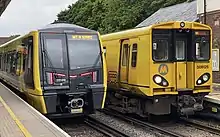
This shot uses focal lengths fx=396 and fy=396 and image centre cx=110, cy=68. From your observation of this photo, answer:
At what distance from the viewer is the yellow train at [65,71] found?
36.7 feet

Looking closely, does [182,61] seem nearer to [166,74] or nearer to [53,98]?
[166,74]

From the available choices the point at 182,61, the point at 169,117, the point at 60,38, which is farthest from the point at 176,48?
the point at 60,38

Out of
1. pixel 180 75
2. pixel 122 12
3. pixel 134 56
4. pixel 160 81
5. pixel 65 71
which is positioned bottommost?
pixel 160 81

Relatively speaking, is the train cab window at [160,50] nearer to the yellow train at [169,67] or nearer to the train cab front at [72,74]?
the yellow train at [169,67]

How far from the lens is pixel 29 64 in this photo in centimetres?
1208

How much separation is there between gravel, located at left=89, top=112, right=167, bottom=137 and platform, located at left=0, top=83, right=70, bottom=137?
8.31ft

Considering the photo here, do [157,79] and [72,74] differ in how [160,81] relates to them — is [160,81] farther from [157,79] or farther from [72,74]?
[72,74]

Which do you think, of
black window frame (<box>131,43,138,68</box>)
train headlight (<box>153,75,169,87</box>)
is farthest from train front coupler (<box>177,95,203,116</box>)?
black window frame (<box>131,43,138,68</box>)

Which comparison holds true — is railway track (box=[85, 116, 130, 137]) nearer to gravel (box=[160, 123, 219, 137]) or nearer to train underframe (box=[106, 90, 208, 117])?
train underframe (box=[106, 90, 208, 117])

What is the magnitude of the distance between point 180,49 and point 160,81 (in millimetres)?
1347

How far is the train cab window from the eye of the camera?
1156 centimetres

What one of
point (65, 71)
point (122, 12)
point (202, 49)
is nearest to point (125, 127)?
point (65, 71)

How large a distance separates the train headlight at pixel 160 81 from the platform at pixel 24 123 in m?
3.43

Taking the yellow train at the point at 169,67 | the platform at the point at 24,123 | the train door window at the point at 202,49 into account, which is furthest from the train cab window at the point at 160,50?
the platform at the point at 24,123
